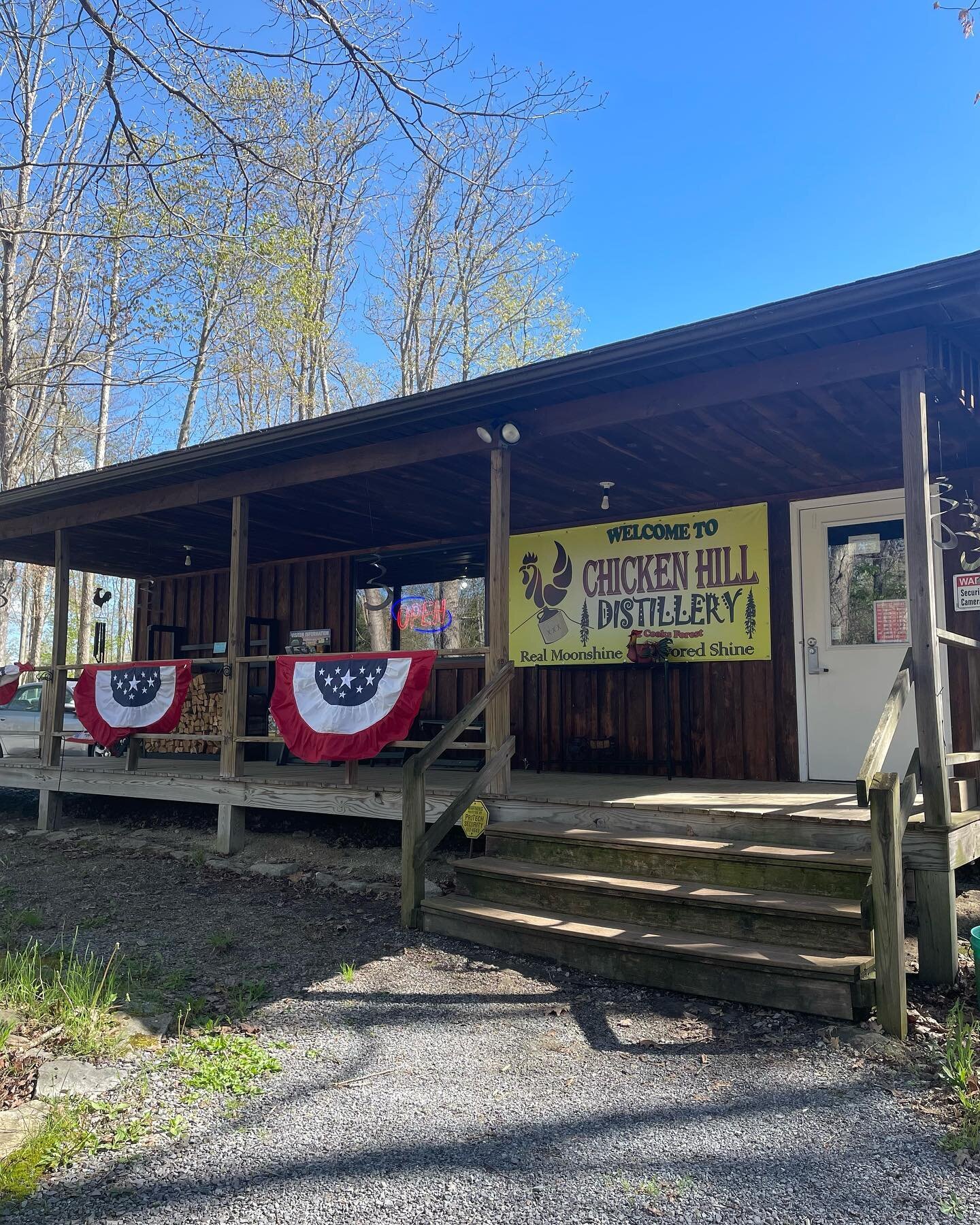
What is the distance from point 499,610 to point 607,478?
1829 mm

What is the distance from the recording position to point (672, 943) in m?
4.01

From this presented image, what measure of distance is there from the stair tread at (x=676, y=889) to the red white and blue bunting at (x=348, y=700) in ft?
4.17

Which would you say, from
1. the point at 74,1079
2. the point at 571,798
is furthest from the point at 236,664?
the point at 74,1079

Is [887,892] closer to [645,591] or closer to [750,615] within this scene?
[750,615]

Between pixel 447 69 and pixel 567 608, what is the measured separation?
5.01 metres

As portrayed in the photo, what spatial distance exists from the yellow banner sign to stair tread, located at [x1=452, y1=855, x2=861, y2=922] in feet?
10.4

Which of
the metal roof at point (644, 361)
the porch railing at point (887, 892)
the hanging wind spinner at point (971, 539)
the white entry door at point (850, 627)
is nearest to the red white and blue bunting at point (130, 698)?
the metal roof at point (644, 361)

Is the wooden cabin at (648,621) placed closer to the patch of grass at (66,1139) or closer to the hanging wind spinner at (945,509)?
the hanging wind spinner at (945,509)

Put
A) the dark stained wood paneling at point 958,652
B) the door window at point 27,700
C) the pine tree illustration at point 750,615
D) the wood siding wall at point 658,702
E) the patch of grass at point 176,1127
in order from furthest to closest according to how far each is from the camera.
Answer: the door window at point 27,700
the pine tree illustration at point 750,615
the wood siding wall at point 658,702
the dark stained wood paneling at point 958,652
the patch of grass at point 176,1127

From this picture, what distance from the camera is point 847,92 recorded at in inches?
305

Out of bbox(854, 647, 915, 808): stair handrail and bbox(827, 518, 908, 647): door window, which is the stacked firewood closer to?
bbox(827, 518, 908, 647): door window

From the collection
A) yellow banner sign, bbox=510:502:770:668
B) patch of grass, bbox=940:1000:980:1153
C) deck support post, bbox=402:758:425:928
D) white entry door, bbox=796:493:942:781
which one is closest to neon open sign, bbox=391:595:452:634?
yellow banner sign, bbox=510:502:770:668

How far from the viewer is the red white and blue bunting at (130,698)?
770 centimetres

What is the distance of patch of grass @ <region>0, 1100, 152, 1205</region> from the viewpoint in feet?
8.09
